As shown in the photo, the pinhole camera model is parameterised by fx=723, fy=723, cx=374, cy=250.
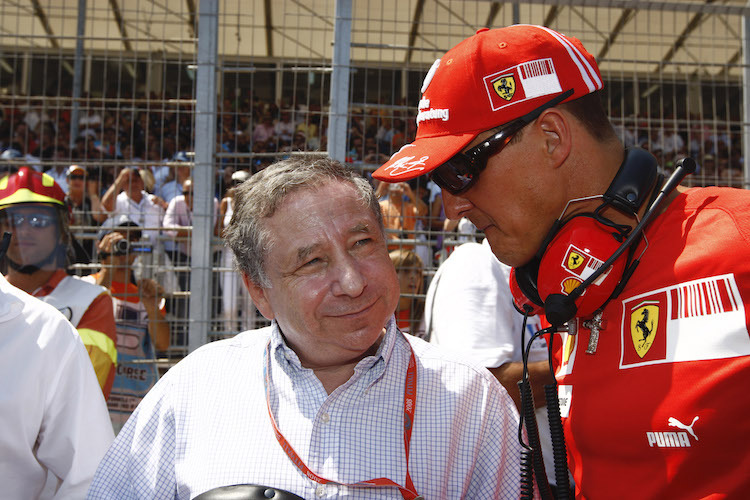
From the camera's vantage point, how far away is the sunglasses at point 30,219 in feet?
13.4

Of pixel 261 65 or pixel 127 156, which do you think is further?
pixel 127 156

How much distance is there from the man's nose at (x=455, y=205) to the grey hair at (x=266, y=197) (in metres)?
0.36

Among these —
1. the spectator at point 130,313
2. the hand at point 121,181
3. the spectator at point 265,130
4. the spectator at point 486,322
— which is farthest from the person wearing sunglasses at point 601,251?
the hand at point 121,181

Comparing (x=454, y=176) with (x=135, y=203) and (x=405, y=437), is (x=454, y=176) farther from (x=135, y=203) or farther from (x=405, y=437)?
(x=135, y=203)

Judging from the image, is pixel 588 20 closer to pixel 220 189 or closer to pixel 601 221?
pixel 220 189

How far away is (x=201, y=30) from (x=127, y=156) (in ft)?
7.77

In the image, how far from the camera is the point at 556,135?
189cm

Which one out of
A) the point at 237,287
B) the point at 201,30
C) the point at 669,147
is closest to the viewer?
the point at 201,30

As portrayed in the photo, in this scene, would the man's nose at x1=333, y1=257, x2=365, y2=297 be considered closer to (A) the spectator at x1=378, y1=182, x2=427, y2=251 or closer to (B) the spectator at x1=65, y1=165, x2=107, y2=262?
(A) the spectator at x1=378, y1=182, x2=427, y2=251

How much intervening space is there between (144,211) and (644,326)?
3.93 metres

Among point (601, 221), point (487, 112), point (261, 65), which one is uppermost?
point (261, 65)

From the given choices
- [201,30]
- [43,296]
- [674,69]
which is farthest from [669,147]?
[43,296]

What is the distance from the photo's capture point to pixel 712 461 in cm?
153

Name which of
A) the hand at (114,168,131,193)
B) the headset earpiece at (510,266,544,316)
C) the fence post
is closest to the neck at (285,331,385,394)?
the headset earpiece at (510,266,544,316)
